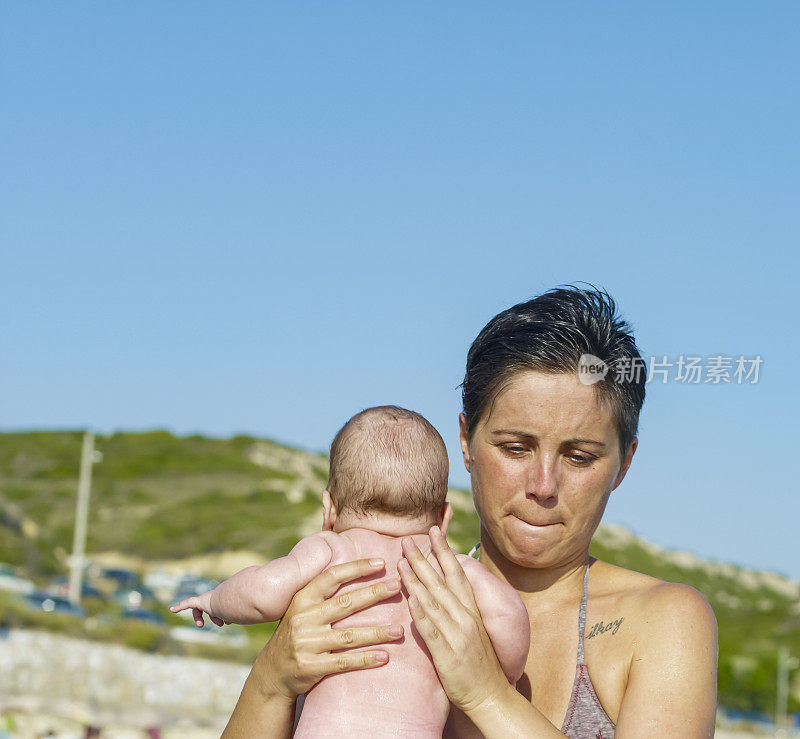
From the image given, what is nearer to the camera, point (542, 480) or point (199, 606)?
point (542, 480)

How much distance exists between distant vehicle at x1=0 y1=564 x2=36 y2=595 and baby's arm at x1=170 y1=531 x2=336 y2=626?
114ft

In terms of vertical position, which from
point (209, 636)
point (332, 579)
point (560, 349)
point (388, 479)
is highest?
point (560, 349)

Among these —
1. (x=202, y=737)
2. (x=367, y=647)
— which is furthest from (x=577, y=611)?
(x=202, y=737)

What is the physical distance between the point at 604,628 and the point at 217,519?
49895 mm

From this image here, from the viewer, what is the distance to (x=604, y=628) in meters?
3.28

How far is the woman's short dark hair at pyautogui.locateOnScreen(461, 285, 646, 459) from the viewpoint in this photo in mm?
3309

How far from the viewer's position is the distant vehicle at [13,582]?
36025mm

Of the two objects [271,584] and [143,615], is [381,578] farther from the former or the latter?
[143,615]

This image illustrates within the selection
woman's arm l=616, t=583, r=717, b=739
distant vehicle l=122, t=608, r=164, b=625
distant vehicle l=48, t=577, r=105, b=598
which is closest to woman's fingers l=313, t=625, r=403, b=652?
woman's arm l=616, t=583, r=717, b=739

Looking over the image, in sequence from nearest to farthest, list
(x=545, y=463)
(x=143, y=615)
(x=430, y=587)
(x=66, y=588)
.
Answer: (x=430, y=587) → (x=545, y=463) → (x=143, y=615) → (x=66, y=588)

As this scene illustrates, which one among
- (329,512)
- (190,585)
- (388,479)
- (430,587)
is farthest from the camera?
(190,585)

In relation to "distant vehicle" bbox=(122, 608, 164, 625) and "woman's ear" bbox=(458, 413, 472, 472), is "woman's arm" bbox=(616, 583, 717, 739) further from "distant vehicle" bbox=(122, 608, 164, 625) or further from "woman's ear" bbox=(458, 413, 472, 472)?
"distant vehicle" bbox=(122, 608, 164, 625)

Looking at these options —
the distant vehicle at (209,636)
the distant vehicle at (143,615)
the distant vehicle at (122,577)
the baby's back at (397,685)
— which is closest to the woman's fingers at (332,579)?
the baby's back at (397,685)

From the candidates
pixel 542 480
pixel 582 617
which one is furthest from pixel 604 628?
pixel 542 480
